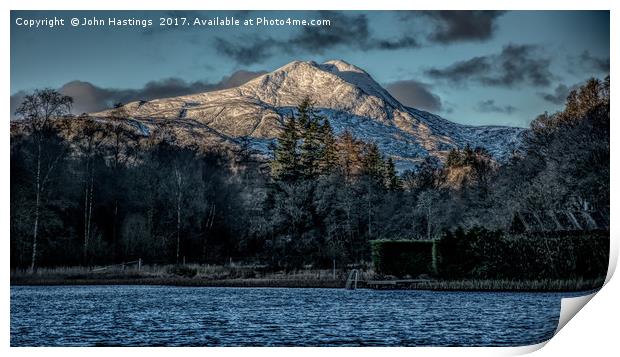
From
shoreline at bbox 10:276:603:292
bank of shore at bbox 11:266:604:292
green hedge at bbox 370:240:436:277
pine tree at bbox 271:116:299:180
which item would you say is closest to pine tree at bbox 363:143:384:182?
pine tree at bbox 271:116:299:180

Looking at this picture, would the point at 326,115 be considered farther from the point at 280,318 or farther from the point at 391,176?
the point at 280,318

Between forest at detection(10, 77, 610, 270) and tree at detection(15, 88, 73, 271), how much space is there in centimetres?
6

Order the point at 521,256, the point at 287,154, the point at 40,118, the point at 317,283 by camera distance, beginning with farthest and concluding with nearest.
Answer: the point at 287,154
the point at 317,283
the point at 521,256
the point at 40,118

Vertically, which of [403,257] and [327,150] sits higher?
[327,150]

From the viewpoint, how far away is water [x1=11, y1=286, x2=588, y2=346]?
64.7ft

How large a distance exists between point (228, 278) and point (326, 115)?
45.7 feet

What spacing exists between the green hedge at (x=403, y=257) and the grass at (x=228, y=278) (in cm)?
65

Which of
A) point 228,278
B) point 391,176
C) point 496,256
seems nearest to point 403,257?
point 496,256

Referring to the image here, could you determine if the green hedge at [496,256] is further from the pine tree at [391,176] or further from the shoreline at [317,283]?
the pine tree at [391,176]

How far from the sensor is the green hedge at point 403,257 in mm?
34750

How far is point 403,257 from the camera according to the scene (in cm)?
3541

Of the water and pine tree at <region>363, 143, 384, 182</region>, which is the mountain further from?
the water

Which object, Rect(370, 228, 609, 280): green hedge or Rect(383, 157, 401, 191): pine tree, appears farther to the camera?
Rect(383, 157, 401, 191): pine tree

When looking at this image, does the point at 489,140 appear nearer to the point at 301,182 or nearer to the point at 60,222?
the point at 301,182
